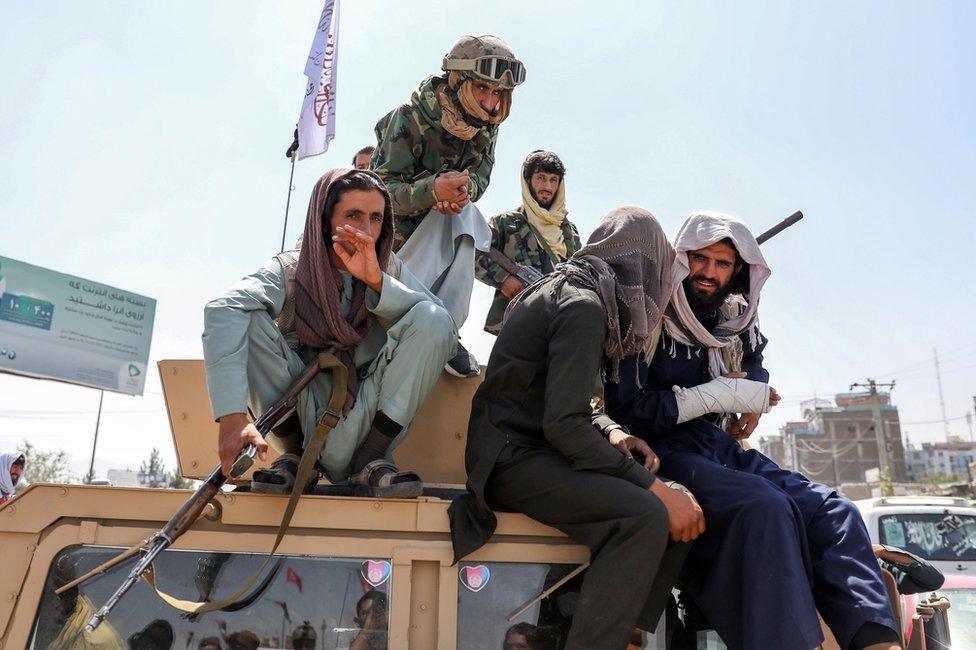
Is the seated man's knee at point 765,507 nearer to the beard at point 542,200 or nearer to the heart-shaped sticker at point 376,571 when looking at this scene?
the heart-shaped sticker at point 376,571

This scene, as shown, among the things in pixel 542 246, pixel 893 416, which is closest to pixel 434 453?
pixel 542 246

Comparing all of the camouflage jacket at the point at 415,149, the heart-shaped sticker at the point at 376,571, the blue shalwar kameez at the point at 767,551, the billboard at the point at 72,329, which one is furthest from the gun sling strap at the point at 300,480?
the billboard at the point at 72,329

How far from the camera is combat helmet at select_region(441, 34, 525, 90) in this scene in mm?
3693

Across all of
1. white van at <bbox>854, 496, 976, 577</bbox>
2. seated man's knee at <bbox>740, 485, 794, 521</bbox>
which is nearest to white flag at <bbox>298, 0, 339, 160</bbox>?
white van at <bbox>854, 496, 976, 577</bbox>

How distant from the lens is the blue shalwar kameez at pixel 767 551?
7.31ft

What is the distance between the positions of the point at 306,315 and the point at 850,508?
188 centimetres

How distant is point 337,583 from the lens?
86.8 inches

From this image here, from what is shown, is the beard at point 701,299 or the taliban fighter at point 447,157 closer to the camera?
the beard at point 701,299

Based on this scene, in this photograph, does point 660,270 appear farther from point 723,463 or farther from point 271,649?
point 271,649

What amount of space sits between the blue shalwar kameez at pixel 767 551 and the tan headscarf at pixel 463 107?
5.49 ft

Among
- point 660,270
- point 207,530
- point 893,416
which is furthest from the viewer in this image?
point 893,416

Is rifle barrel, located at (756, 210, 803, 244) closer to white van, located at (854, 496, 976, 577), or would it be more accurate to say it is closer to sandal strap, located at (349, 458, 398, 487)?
sandal strap, located at (349, 458, 398, 487)

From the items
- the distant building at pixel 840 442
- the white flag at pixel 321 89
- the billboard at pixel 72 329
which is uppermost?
the distant building at pixel 840 442

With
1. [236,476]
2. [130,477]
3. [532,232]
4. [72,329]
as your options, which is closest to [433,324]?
[236,476]
